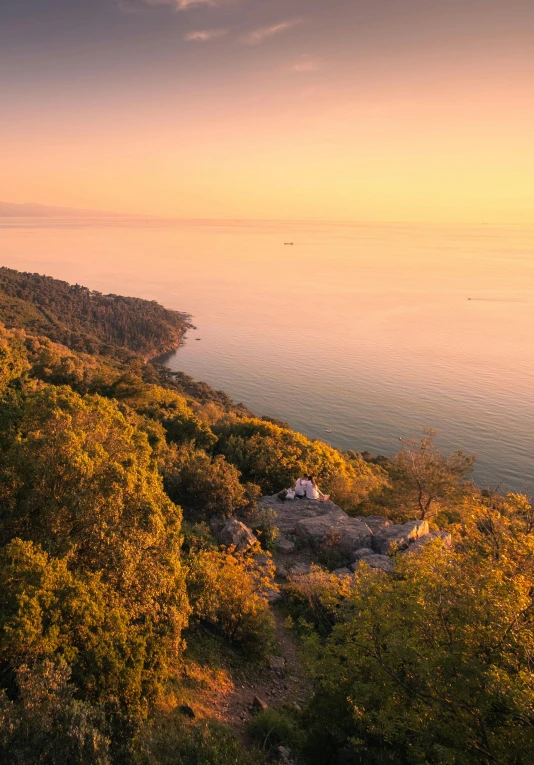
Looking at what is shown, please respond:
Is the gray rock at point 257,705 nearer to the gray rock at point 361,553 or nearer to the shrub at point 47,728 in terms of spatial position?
the shrub at point 47,728

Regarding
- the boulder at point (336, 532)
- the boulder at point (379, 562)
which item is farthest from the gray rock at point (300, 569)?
the boulder at point (379, 562)

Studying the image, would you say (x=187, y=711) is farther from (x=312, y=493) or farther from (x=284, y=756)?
(x=312, y=493)

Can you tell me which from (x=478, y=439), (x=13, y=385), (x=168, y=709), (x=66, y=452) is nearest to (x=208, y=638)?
(x=168, y=709)

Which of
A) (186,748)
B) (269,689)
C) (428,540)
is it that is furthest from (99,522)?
(428,540)

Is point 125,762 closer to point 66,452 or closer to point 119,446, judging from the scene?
point 66,452

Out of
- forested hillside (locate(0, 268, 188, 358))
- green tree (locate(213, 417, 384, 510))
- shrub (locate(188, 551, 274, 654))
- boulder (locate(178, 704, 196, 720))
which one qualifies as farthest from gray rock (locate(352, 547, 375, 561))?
forested hillside (locate(0, 268, 188, 358))

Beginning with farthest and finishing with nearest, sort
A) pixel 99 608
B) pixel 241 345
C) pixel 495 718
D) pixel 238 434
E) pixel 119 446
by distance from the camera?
pixel 241 345 → pixel 238 434 → pixel 119 446 → pixel 99 608 → pixel 495 718
